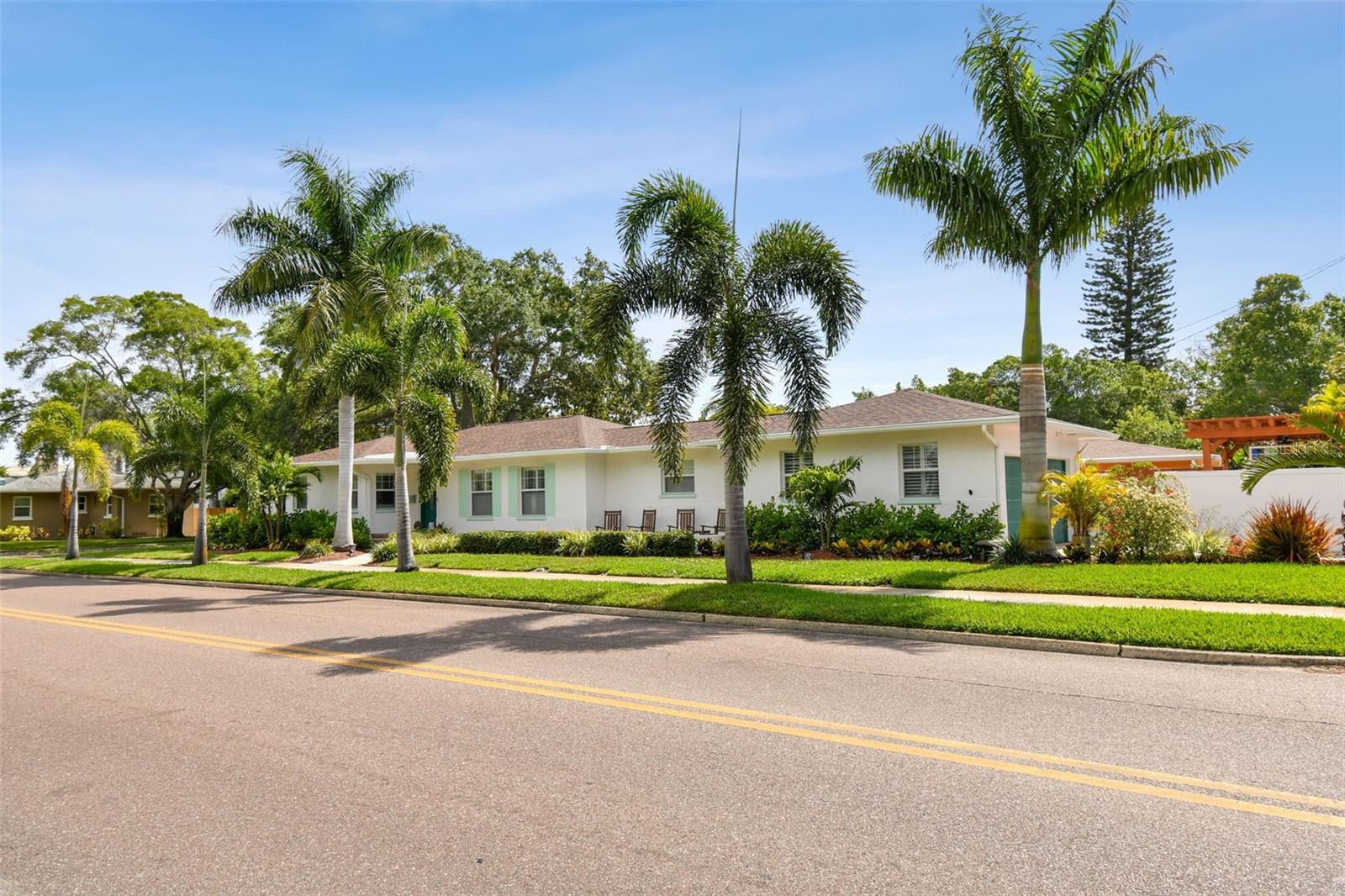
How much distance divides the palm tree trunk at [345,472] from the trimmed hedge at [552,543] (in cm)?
313

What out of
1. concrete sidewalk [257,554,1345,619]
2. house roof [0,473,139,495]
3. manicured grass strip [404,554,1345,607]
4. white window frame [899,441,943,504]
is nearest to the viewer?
concrete sidewalk [257,554,1345,619]

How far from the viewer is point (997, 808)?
450 centimetres

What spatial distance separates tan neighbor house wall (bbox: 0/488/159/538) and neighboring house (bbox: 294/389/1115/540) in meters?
22.1

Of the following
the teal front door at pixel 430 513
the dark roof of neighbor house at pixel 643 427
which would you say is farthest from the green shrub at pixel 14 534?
the teal front door at pixel 430 513

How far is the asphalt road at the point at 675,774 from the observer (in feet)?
12.9

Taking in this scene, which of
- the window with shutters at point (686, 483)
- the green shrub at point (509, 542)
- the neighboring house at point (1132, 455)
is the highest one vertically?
the neighboring house at point (1132, 455)

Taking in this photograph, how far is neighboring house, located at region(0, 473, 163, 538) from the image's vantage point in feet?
151

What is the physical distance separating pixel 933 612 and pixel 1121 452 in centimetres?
1719

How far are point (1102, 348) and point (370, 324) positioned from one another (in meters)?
53.6

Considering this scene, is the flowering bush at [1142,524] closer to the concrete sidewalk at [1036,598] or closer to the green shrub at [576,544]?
the concrete sidewalk at [1036,598]

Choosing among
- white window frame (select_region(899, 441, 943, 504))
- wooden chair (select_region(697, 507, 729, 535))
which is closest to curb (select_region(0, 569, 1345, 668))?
wooden chair (select_region(697, 507, 729, 535))

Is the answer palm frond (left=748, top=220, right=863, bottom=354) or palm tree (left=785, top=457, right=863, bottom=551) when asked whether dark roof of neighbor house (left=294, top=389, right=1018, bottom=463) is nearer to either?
palm tree (left=785, top=457, right=863, bottom=551)

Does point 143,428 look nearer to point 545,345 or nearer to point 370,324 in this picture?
point 545,345

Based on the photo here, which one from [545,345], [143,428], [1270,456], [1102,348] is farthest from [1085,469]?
[1102,348]
